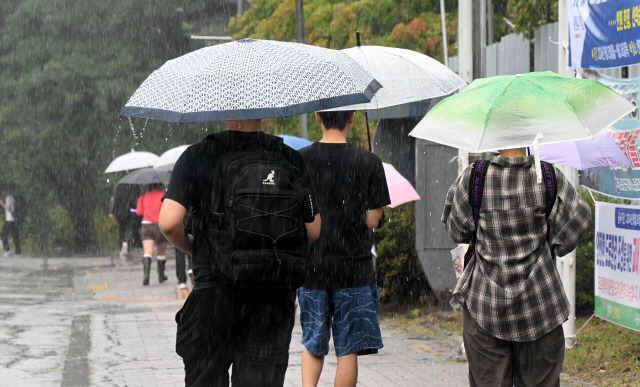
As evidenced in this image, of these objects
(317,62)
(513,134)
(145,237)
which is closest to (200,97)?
(317,62)

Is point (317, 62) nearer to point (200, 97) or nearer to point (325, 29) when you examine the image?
point (200, 97)

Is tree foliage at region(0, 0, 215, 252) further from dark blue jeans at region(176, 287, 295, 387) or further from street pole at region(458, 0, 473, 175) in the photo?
dark blue jeans at region(176, 287, 295, 387)

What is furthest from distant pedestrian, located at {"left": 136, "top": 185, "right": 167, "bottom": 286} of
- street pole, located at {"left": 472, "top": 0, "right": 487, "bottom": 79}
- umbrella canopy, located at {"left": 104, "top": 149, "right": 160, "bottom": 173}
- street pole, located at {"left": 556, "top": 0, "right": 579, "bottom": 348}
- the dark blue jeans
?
the dark blue jeans

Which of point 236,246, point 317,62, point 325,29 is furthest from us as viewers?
point 325,29

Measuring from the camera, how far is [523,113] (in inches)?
174

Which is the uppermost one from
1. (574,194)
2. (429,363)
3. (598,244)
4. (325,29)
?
(325,29)

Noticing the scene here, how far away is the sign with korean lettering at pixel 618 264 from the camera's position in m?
6.87

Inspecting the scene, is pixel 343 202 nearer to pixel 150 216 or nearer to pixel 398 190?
pixel 398 190

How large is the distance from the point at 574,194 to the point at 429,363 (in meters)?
3.99

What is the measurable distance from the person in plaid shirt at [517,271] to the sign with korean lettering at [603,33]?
8.65 feet

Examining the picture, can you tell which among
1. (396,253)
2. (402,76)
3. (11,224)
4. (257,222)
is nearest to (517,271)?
(257,222)

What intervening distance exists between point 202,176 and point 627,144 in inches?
150

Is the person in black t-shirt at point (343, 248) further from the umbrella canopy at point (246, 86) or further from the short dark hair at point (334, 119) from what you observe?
the umbrella canopy at point (246, 86)

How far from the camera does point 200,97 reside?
4.05 meters
